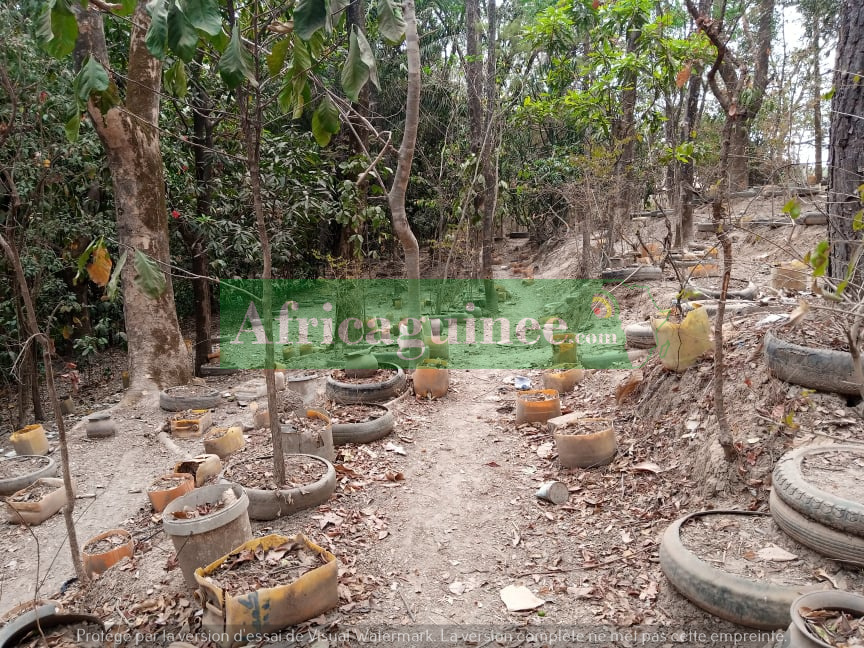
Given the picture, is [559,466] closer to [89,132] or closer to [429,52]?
[89,132]

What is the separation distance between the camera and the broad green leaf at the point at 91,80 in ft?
7.40

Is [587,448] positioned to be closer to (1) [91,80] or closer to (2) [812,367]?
(2) [812,367]

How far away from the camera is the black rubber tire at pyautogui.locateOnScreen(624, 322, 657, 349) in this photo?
5750 mm

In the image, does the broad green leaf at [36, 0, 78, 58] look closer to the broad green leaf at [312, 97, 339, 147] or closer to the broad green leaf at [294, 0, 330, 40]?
the broad green leaf at [294, 0, 330, 40]

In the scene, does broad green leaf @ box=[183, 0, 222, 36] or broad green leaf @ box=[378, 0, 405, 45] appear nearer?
broad green leaf @ box=[183, 0, 222, 36]

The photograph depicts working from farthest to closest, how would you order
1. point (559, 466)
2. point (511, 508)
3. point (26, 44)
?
1. point (26, 44)
2. point (559, 466)
3. point (511, 508)

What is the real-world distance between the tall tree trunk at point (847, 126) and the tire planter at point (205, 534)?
13.0ft

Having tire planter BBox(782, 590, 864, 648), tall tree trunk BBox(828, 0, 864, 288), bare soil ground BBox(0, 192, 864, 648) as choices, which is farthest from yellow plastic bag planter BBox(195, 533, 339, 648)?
tall tree trunk BBox(828, 0, 864, 288)

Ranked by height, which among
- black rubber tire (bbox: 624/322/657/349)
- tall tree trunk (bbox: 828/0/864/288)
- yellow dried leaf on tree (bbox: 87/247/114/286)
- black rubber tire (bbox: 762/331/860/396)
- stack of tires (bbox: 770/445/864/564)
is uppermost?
tall tree trunk (bbox: 828/0/864/288)

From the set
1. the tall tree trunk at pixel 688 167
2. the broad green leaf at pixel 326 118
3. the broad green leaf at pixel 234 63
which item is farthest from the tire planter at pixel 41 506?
the tall tree trunk at pixel 688 167

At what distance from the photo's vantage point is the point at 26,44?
5914 millimetres

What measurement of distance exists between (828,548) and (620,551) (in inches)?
41.7

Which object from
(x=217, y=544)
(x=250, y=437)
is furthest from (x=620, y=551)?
(x=250, y=437)

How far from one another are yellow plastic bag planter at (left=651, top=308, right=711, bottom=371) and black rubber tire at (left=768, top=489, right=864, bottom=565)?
1.84 metres
